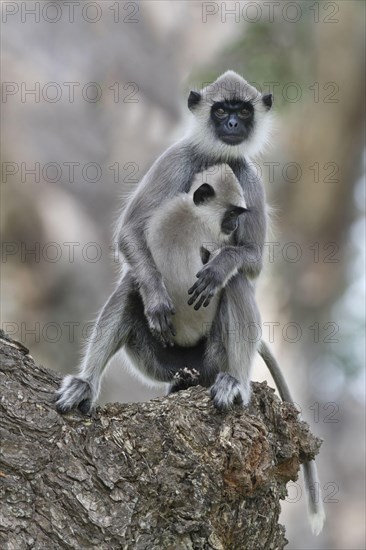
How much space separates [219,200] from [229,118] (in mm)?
922

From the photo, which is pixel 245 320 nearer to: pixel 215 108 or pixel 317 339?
pixel 215 108

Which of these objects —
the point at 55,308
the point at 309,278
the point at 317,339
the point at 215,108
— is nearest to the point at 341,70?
the point at 309,278

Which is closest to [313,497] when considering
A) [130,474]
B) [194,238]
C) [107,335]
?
[107,335]

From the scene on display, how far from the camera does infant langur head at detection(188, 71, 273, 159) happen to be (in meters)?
5.32

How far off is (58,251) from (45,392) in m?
6.17

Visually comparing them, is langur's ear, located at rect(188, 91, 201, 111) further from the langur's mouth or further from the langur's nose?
the langur's mouth

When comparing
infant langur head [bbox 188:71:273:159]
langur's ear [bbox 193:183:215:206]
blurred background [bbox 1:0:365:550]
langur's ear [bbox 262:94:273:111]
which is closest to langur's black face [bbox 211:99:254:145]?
infant langur head [bbox 188:71:273:159]

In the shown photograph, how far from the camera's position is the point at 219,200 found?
15.5 feet

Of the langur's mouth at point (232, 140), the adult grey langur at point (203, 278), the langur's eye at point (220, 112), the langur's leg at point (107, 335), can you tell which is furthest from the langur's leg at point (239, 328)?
the langur's eye at point (220, 112)

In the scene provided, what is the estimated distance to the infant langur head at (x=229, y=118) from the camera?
5320 mm

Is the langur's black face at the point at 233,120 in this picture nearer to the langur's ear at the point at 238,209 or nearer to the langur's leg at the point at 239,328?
the langur's ear at the point at 238,209

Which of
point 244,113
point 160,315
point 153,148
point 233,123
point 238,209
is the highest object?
point 153,148

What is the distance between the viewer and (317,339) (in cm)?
1100

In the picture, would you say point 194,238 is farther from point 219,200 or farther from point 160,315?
point 160,315
